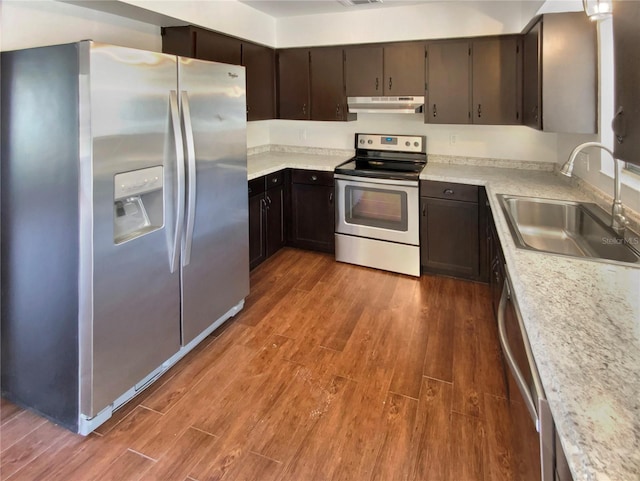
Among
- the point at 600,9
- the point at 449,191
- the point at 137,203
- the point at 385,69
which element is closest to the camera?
the point at 600,9

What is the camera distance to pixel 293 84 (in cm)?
421

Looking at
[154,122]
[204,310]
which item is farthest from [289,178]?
[154,122]

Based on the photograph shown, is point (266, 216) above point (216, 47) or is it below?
below

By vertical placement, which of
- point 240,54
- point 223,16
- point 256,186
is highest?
point 223,16

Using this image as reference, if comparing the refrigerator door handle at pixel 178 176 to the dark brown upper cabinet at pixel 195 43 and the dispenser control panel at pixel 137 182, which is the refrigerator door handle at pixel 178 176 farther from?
the dark brown upper cabinet at pixel 195 43

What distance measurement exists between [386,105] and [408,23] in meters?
0.73

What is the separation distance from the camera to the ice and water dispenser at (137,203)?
1.83m

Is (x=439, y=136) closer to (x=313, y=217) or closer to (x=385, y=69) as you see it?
(x=385, y=69)

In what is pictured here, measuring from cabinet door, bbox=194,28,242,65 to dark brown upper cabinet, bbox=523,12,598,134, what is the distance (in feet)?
7.75

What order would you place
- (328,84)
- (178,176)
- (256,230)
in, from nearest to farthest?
1. (178,176)
2. (256,230)
3. (328,84)

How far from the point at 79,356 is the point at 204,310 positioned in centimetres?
82

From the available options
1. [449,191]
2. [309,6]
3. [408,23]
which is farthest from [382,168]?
[309,6]

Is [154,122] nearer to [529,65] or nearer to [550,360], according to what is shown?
[550,360]

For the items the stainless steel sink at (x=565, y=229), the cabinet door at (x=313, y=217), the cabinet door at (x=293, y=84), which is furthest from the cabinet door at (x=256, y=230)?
the stainless steel sink at (x=565, y=229)
